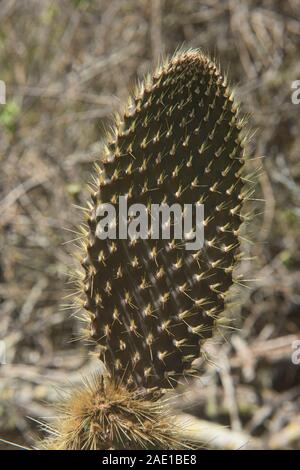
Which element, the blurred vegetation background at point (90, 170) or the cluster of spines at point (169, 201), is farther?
the blurred vegetation background at point (90, 170)

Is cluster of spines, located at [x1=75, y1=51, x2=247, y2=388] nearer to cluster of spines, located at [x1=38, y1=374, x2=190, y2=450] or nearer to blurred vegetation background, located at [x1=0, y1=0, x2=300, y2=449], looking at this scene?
cluster of spines, located at [x1=38, y1=374, x2=190, y2=450]

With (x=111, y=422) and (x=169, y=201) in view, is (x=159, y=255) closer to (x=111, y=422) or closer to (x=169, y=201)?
(x=169, y=201)

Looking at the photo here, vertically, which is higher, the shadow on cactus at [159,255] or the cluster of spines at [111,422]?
the shadow on cactus at [159,255]

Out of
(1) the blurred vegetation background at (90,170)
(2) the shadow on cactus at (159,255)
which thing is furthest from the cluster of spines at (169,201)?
(1) the blurred vegetation background at (90,170)

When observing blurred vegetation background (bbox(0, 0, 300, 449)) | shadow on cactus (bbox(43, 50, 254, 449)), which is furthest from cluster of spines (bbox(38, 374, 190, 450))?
blurred vegetation background (bbox(0, 0, 300, 449))

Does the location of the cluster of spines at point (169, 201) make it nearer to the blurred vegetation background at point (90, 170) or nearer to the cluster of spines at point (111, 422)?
the cluster of spines at point (111, 422)

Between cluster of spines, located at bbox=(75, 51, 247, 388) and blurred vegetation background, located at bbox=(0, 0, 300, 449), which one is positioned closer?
cluster of spines, located at bbox=(75, 51, 247, 388)
